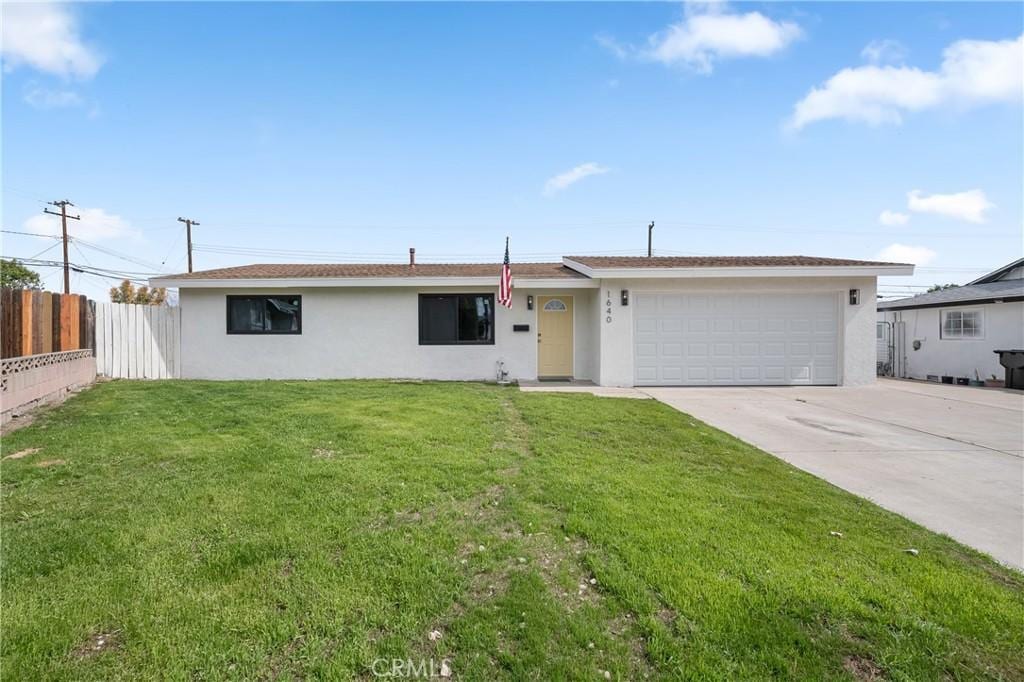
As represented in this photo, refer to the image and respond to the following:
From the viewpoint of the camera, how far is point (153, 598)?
2.40m

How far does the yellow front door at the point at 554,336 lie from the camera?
12.4 meters

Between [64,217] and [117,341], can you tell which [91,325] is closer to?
[117,341]

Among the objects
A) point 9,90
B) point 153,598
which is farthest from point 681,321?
point 9,90

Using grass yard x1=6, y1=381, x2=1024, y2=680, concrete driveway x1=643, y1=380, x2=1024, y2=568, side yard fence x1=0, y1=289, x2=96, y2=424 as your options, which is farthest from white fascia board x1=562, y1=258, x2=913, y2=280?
side yard fence x1=0, y1=289, x2=96, y2=424

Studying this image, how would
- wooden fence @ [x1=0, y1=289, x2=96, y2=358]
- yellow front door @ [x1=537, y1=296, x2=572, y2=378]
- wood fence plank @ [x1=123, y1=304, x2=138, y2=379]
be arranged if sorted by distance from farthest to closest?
1. yellow front door @ [x1=537, y1=296, x2=572, y2=378]
2. wood fence plank @ [x1=123, y1=304, x2=138, y2=379]
3. wooden fence @ [x1=0, y1=289, x2=96, y2=358]

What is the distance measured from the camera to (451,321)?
477 inches

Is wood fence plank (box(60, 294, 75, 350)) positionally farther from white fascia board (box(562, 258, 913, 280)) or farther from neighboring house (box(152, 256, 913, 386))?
white fascia board (box(562, 258, 913, 280))

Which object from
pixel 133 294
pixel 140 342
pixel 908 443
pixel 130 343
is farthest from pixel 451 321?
pixel 133 294

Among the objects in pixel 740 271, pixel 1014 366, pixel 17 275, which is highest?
pixel 17 275

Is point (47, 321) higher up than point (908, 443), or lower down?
higher up

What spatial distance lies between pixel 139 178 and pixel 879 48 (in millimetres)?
19045

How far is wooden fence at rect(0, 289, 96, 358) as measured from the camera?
7.20m

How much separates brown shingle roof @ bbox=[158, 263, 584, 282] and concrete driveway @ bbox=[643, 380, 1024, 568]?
4657mm

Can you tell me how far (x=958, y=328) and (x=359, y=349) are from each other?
17.4 m
